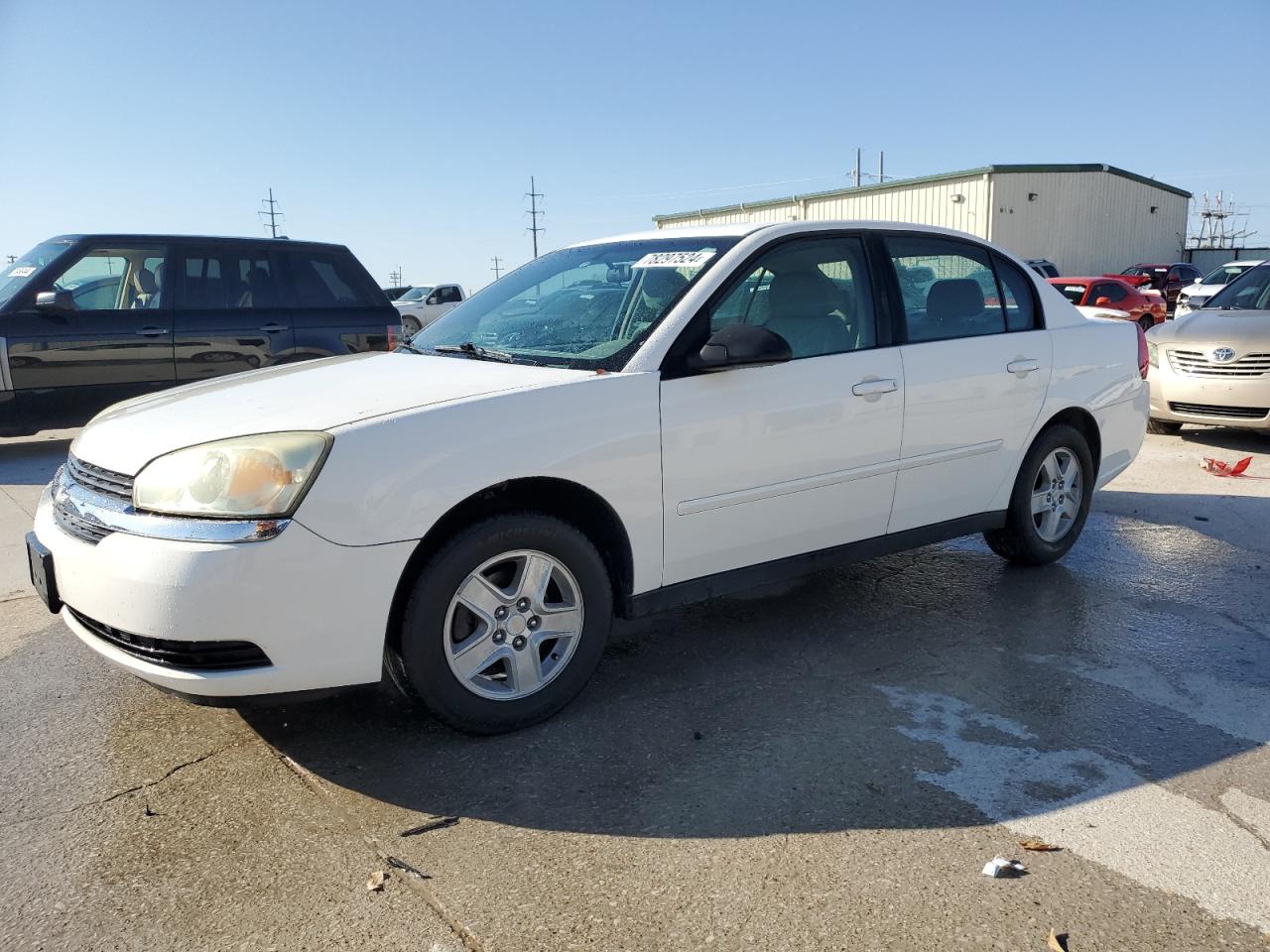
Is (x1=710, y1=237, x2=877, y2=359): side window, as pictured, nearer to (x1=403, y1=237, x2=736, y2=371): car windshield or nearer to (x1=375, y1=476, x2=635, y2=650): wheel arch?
(x1=403, y1=237, x2=736, y2=371): car windshield

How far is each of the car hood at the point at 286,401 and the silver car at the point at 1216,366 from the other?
252 inches

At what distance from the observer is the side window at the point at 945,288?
4242 mm

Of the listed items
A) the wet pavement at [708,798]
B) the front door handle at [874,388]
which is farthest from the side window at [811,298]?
the wet pavement at [708,798]

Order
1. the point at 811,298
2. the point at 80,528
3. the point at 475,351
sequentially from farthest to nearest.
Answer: the point at 811,298 → the point at 475,351 → the point at 80,528

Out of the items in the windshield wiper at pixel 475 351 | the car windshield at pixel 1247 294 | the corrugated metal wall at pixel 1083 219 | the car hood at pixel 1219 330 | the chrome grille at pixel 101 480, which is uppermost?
the corrugated metal wall at pixel 1083 219

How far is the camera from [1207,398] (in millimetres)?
8375

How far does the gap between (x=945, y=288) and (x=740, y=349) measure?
1.50 m

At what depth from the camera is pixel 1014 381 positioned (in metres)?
4.51

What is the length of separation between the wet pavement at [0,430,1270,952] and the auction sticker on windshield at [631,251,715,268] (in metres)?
1.39

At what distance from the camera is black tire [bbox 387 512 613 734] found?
2939mm

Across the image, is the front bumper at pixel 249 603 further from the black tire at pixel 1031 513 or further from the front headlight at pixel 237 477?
the black tire at pixel 1031 513

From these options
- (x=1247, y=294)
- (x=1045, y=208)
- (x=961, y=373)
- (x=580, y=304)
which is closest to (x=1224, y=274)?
(x=1045, y=208)

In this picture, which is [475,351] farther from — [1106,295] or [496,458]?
[1106,295]

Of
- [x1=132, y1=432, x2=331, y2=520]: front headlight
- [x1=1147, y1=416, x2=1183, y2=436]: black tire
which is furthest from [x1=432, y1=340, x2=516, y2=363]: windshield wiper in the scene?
[x1=1147, y1=416, x2=1183, y2=436]: black tire
